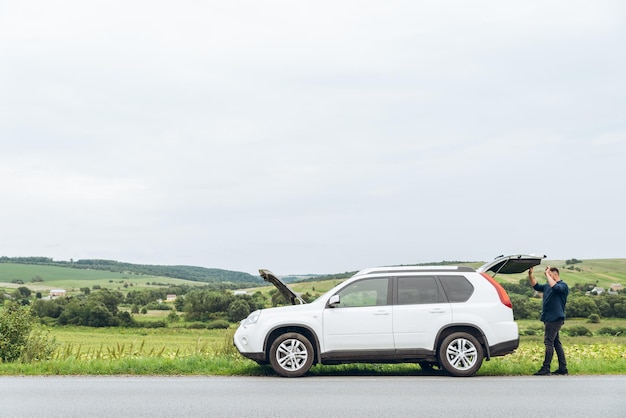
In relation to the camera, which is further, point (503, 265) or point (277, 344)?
point (503, 265)

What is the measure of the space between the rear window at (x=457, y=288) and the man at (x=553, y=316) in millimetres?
1344

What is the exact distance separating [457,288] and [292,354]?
10.6ft

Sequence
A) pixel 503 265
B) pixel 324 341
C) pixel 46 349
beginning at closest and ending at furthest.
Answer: pixel 324 341 → pixel 503 265 → pixel 46 349

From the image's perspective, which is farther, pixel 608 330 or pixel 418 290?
pixel 608 330

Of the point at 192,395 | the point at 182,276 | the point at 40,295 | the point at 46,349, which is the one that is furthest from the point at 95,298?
the point at 192,395

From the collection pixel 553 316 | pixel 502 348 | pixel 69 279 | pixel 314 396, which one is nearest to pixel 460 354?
pixel 502 348

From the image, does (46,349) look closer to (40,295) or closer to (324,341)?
(324,341)

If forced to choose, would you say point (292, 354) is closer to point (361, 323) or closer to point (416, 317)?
point (361, 323)

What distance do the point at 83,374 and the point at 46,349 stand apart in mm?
4656

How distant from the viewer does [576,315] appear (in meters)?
98.8

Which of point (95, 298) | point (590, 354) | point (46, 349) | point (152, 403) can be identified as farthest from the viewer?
point (95, 298)

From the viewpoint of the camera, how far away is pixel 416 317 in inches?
504

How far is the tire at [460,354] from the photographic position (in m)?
12.7

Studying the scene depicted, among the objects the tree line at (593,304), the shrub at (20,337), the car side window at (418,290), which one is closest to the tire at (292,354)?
the car side window at (418,290)
